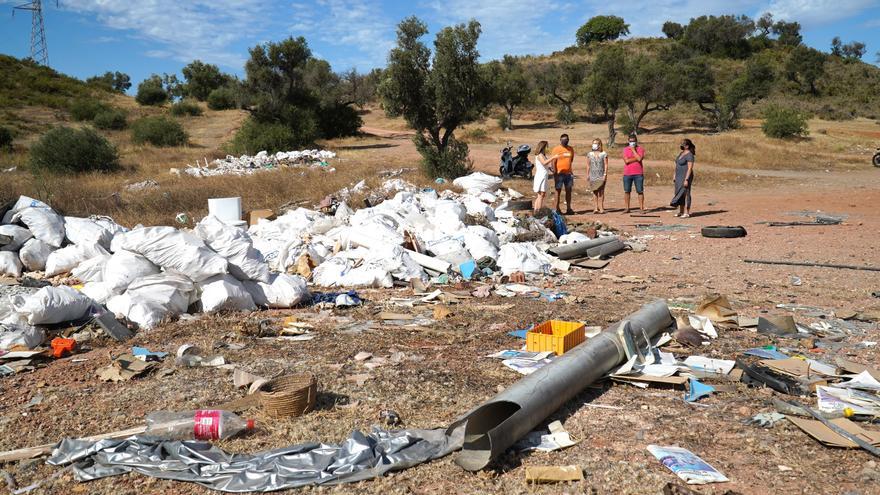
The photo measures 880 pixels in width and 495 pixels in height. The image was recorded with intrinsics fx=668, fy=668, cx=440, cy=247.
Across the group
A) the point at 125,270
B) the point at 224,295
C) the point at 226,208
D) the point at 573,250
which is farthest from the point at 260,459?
the point at 226,208

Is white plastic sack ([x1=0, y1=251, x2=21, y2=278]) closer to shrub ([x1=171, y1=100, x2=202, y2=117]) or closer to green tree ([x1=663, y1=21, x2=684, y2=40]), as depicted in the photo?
shrub ([x1=171, y1=100, x2=202, y2=117])

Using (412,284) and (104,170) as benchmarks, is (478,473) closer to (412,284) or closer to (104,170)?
(412,284)

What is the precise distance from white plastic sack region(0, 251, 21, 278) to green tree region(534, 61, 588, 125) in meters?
29.6

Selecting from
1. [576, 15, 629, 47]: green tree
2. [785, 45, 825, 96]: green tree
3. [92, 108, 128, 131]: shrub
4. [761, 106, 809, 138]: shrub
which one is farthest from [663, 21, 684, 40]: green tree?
[92, 108, 128, 131]: shrub

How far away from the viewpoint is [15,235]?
23.6 feet

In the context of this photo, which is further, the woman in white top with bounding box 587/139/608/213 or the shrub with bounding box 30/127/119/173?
the shrub with bounding box 30/127/119/173

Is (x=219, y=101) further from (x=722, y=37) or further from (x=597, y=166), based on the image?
(x=722, y=37)

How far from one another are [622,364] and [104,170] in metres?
16.1

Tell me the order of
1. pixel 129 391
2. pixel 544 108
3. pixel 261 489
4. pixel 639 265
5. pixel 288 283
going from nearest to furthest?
pixel 261 489 < pixel 129 391 < pixel 288 283 < pixel 639 265 < pixel 544 108

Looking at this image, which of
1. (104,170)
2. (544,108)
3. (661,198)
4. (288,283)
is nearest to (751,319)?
(288,283)

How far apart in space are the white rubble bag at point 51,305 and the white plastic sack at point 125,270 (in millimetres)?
369

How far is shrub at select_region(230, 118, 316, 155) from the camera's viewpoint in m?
22.8

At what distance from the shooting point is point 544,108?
3953 cm

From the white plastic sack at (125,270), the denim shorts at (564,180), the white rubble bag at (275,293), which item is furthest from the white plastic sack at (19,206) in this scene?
the denim shorts at (564,180)
